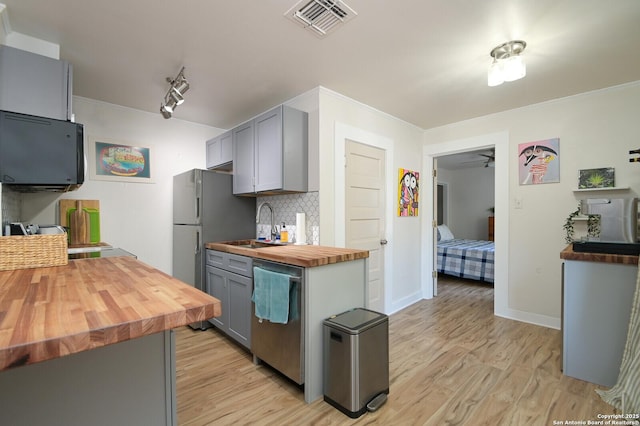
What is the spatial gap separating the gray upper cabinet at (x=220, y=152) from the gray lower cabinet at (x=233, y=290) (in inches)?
44.7

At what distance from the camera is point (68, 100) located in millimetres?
1959

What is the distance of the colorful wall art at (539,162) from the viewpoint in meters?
3.07

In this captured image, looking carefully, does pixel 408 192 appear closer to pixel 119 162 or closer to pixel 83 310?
pixel 119 162

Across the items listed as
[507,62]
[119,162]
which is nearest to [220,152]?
[119,162]

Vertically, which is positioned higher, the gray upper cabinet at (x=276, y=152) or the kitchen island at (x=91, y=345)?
the gray upper cabinet at (x=276, y=152)

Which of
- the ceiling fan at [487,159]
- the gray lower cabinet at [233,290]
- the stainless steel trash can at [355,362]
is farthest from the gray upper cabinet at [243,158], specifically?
the ceiling fan at [487,159]

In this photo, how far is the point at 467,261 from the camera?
16.4 feet

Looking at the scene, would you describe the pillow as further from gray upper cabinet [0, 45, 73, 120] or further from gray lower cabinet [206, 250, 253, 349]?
gray upper cabinet [0, 45, 73, 120]

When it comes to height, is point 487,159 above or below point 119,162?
above

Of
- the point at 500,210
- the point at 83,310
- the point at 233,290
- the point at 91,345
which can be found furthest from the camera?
the point at 500,210

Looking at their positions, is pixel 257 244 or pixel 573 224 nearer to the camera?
pixel 573 224

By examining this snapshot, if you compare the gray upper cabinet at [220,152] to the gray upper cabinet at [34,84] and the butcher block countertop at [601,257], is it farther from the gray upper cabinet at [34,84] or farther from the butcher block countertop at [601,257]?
the butcher block countertop at [601,257]

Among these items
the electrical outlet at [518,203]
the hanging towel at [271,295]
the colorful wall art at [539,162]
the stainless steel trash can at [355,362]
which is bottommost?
the stainless steel trash can at [355,362]

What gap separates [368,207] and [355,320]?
1.65m
